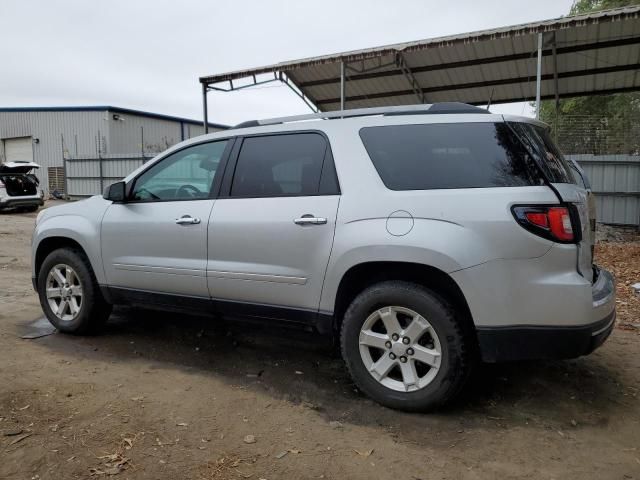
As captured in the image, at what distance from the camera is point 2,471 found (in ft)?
8.25

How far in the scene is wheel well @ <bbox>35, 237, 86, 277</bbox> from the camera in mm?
4679

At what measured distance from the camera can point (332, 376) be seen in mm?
3766

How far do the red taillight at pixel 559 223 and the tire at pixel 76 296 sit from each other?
3687 millimetres

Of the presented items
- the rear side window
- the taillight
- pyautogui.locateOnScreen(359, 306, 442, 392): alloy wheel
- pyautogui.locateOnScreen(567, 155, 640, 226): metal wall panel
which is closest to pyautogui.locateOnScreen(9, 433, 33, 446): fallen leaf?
pyautogui.locateOnScreen(359, 306, 442, 392): alloy wheel

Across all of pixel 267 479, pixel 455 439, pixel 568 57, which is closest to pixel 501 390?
pixel 455 439

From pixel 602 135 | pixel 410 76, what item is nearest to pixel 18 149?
pixel 410 76

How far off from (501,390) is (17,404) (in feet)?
10.3

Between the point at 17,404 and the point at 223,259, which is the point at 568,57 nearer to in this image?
the point at 223,259

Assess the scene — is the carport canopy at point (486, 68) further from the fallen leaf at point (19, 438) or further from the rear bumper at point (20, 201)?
the fallen leaf at point (19, 438)

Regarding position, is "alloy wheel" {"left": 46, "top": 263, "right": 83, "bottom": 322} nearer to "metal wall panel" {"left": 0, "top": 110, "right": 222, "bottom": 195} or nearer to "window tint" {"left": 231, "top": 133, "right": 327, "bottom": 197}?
"window tint" {"left": 231, "top": 133, "right": 327, "bottom": 197}

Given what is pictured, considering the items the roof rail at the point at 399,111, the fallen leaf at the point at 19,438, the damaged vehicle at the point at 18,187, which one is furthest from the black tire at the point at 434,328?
the damaged vehicle at the point at 18,187

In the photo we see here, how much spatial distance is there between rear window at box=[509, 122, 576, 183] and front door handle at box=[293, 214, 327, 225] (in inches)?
50.4

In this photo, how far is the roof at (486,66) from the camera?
1041 cm

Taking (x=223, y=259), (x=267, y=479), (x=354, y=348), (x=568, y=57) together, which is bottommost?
(x=267, y=479)
